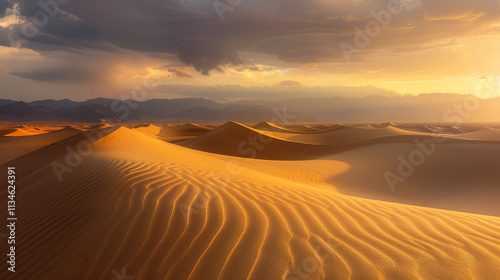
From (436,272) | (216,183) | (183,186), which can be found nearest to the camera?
(436,272)

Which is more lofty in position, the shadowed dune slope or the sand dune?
the sand dune

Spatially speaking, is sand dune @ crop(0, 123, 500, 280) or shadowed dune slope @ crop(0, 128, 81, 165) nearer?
sand dune @ crop(0, 123, 500, 280)

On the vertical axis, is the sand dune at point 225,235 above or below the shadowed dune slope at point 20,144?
above

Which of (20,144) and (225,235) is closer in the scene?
(225,235)

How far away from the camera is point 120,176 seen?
4.98 meters

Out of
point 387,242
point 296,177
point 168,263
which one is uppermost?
point 387,242

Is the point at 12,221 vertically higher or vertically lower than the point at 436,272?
lower

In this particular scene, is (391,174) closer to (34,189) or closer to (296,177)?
(296,177)

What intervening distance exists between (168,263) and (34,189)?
4869 mm

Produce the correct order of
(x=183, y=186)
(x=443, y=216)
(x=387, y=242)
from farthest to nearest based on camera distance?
(x=183, y=186)
(x=443, y=216)
(x=387, y=242)

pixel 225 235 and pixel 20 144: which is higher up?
pixel 225 235

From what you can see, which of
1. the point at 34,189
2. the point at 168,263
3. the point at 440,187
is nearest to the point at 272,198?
the point at 168,263

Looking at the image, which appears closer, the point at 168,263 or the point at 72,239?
the point at 168,263

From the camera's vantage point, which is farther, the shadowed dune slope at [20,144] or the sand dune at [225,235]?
the shadowed dune slope at [20,144]
